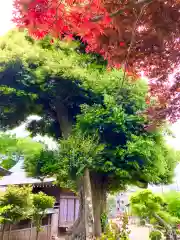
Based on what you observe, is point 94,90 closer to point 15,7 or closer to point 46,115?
point 46,115

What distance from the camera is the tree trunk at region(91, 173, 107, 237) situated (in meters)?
7.74

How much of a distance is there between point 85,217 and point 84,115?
10.7ft

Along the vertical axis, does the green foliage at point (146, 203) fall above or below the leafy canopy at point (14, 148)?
below

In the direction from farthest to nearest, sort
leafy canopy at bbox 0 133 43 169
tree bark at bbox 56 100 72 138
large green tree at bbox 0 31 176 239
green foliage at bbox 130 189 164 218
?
leafy canopy at bbox 0 133 43 169 → green foliage at bbox 130 189 164 218 → tree bark at bbox 56 100 72 138 → large green tree at bbox 0 31 176 239

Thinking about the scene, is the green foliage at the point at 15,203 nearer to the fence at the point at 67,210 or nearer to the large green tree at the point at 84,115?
the large green tree at the point at 84,115

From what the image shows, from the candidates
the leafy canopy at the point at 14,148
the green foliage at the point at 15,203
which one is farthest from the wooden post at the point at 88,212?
the leafy canopy at the point at 14,148

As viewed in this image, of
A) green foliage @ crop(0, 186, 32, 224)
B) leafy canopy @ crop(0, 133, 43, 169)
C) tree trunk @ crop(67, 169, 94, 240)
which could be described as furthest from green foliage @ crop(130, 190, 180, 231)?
leafy canopy @ crop(0, 133, 43, 169)

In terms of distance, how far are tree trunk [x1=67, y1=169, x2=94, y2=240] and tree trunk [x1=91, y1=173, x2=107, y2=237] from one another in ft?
2.31

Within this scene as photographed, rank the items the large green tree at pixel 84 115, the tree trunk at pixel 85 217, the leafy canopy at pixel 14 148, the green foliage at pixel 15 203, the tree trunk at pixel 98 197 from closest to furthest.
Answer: the tree trunk at pixel 85 217 → the large green tree at pixel 84 115 → the green foliage at pixel 15 203 → the tree trunk at pixel 98 197 → the leafy canopy at pixel 14 148

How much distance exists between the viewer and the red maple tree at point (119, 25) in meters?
1.51

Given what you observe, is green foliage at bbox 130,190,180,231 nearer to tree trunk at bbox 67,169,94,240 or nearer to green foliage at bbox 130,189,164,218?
green foliage at bbox 130,189,164,218

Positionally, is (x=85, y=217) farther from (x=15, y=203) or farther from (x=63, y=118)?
(x=63, y=118)

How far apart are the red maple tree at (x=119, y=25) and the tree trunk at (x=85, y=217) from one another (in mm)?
5440

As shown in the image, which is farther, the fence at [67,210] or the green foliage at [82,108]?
the fence at [67,210]
